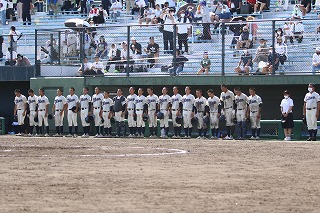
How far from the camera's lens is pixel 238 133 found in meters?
26.9

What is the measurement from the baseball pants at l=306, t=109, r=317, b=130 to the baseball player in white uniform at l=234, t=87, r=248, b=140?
2048mm

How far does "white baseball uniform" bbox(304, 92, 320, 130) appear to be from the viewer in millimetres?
25297

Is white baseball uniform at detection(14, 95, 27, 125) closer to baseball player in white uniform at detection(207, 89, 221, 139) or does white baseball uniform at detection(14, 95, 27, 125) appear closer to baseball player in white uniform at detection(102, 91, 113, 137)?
baseball player in white uniform at detection(102, 91, 113, 137)

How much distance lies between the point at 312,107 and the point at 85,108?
8271 mm

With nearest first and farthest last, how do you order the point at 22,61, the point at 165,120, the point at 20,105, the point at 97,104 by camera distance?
the point at 165,120, the point at 97,104, the point at 20,105, the point at 22,61

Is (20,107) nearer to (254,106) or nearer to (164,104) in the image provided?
(164,104)

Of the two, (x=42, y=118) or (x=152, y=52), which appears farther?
(x=42, y=118)

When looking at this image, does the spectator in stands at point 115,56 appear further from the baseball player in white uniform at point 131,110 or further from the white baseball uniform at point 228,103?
the white baseball uniform at point 228,103

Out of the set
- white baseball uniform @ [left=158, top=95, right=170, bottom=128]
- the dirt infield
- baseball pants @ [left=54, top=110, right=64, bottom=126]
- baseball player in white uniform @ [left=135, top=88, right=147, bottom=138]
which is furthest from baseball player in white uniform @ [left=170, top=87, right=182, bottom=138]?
the dirt infield

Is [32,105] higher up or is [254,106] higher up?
[254,106]

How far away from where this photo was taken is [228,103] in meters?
26.7

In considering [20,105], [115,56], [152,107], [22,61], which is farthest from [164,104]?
[22,61]

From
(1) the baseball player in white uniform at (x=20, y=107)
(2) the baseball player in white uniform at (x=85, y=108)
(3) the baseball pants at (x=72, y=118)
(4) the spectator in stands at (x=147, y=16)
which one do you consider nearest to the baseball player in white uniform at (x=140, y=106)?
(2) the baseball player in white uniform at (x=85, y=108)

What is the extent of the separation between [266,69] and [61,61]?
8.55m
